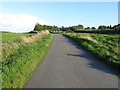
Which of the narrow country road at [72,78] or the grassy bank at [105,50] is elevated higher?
the grassy bank at [105,50]

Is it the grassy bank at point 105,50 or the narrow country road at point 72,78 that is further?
the grassy bank at point 105,50

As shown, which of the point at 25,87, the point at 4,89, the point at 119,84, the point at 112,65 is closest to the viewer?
the point at 4,89

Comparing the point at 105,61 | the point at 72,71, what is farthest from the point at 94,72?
the point at 105,61

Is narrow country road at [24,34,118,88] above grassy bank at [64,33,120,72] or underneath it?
underneath

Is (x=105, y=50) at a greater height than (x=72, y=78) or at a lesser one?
greater

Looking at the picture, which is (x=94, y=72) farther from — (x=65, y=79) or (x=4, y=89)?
(x=4, y=89)

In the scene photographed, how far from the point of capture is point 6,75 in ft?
24.6

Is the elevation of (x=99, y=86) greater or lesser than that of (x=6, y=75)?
lesser

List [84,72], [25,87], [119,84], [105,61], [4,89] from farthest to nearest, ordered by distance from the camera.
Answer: [105,61], [84,72], [119,84], [25,87], [4,89]

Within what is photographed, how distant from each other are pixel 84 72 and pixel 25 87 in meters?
3.70

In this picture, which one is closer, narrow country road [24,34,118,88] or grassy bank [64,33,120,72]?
narrow country road [24,34,118,88]

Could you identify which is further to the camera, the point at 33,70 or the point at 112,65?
the point at 112,65

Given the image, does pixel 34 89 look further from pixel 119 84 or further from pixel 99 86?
pixel 119 84

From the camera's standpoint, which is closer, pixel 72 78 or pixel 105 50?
pixel 72 78
